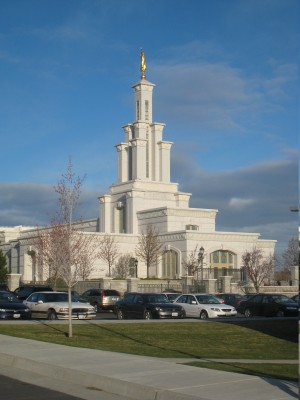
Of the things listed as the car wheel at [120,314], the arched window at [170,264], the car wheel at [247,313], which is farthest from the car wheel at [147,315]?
the arched window at [170,264]

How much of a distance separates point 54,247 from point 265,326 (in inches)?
1493

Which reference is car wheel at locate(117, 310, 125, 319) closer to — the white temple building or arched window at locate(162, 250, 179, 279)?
the white temple building

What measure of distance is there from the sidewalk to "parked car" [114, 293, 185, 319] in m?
14.6

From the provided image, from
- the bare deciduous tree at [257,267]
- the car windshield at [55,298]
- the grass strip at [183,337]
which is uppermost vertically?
the bare deciduous tree at [257,267]

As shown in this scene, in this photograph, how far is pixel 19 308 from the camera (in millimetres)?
29219

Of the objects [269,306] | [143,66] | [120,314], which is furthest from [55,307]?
[143,66]

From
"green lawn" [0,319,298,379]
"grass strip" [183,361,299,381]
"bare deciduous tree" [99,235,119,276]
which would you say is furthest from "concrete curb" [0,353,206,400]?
"bare deciduous tree" [99,235,119,276]

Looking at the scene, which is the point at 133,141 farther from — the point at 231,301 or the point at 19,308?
the point at 19,308

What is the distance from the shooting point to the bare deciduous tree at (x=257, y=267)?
78.0m

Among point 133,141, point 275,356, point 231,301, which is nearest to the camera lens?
point 275,356

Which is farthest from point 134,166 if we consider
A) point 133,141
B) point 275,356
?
point 275,356

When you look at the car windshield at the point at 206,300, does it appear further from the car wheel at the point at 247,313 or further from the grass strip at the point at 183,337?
the grass strip at the point at 183,337

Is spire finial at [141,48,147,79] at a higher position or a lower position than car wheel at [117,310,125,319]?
higher

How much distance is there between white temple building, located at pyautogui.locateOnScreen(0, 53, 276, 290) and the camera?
9212 cm
